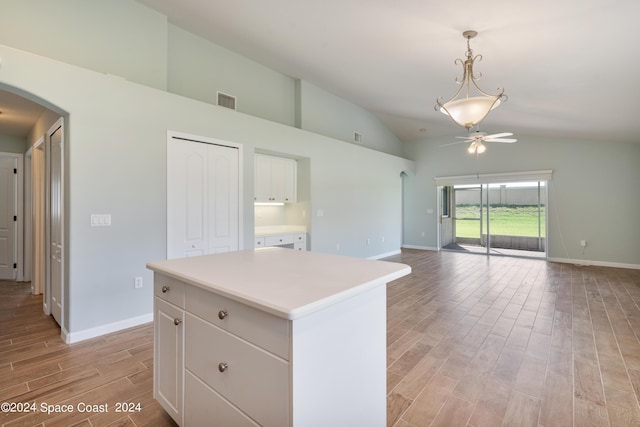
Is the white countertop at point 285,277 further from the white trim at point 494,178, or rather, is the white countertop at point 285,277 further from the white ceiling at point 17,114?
the white trim at point 494,178

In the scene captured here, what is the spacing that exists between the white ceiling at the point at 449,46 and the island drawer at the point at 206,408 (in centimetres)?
321

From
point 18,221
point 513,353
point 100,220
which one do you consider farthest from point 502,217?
point 18,221

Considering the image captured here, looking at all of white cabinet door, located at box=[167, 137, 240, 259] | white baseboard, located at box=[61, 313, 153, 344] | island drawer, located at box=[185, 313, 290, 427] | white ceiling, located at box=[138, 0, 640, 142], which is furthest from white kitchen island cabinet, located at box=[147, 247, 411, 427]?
white ceiling, located at box=[138, 0, 640, 142]

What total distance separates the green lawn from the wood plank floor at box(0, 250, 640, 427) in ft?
11.3

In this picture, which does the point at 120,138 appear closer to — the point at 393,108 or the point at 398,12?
the point at 398,12

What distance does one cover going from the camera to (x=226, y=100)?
15.6 feet

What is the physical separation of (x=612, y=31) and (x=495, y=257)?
6.01 metres

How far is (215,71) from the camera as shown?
4.60m

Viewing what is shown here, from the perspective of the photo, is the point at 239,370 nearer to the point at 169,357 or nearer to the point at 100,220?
the point at 169,357

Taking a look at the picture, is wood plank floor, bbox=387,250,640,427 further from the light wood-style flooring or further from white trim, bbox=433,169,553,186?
white trim, bbox=433,169,553,186

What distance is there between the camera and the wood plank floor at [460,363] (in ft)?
6.15

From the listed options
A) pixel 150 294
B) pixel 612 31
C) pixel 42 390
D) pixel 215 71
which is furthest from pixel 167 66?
pixel 612 31

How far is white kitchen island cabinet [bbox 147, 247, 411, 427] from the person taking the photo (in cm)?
108

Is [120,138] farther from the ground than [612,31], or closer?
closer
